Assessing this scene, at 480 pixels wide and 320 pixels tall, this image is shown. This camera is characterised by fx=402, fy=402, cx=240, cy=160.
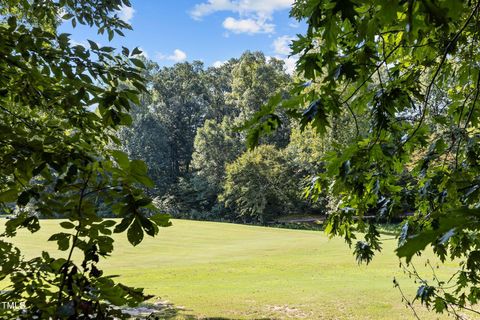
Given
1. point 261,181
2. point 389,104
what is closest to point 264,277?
point 389,104

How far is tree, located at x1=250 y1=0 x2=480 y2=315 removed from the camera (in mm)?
1248

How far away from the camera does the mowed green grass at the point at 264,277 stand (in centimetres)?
859

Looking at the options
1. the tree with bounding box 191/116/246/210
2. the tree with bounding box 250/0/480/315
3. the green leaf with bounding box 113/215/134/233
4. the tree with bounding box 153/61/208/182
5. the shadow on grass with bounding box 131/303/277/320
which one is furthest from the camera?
the tree with bounding box 153/61/208/182

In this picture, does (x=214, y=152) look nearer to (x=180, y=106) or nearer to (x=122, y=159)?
(x=180, y=106)

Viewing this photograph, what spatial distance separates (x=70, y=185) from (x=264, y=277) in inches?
466

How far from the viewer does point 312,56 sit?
193cm

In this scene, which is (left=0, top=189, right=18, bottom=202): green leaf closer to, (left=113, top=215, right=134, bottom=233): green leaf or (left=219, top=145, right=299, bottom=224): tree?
(left=113, top=215, right=134, bottom=233): green leaf

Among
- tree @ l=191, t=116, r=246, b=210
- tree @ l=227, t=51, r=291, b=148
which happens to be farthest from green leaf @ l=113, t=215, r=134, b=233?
tree @ l=191, t=116, r=246, b=210

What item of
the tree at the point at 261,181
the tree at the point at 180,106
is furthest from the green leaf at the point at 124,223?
the tree at the point at 180,106

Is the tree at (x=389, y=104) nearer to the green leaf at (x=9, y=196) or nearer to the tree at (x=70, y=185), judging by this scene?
the tree at (x=70, y=185)

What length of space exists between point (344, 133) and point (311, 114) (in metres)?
30.9

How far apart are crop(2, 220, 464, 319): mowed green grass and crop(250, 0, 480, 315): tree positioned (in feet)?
1.96

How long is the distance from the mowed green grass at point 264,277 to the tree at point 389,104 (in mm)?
598

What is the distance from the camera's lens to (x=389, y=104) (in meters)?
2.16
